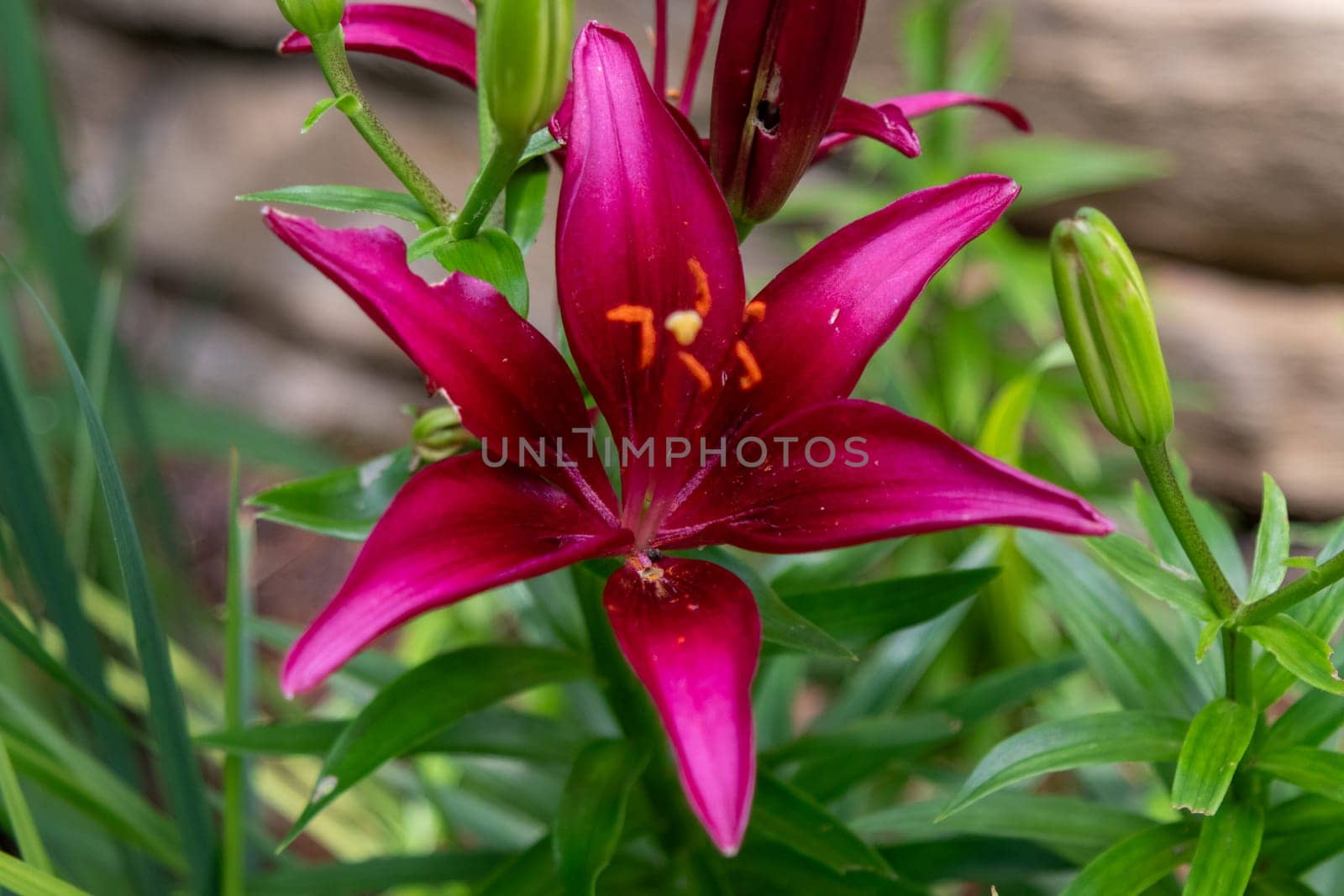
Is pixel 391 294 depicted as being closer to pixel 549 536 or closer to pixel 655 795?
pixel 549 536

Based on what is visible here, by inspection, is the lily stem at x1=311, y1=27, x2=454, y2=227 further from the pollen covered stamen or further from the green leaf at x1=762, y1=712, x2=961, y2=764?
the green leaf at x1=762, y1=712, x2=961, y2=764

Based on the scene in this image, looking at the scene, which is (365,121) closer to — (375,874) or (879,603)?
(879,603)

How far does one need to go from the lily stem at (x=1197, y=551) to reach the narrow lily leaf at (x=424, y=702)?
0.97 ft

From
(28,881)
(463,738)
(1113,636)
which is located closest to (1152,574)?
(1113,636)

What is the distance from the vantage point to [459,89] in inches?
69.1

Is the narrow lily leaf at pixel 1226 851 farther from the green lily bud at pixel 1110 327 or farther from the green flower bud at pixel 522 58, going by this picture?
the green flower bud at pixel 522 58

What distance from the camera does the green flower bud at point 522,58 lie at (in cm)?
39

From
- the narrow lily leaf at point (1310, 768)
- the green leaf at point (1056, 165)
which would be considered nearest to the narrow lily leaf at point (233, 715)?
the narrow lily leaf at point (1310, 768)

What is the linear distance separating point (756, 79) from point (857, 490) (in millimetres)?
166

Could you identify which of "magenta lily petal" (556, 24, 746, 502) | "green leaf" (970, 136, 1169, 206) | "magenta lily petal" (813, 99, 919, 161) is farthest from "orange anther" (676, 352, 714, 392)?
"green leaf" (970, 136, 1169, 206)

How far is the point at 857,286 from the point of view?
0.46 meters

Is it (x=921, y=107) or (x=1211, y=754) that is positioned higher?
(x=921, y=107)

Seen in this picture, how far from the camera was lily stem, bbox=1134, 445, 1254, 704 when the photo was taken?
46 centimetres

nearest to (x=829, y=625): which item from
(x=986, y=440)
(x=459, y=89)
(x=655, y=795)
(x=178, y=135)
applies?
(x=655, y=795)
